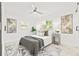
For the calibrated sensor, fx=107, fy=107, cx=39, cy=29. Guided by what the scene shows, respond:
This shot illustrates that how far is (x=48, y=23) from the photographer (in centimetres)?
157

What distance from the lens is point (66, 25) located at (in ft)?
5.12

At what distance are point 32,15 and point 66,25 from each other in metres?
0.52

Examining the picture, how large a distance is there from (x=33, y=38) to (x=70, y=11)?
656 mm

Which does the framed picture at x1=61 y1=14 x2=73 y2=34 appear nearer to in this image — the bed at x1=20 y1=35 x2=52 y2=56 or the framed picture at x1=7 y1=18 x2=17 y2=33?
the bed at x1=20 y1=35 x2=52 y2=56

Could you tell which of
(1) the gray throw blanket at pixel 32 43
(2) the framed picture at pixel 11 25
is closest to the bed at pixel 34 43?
(1) the gray throw blanket at pixel 32 43

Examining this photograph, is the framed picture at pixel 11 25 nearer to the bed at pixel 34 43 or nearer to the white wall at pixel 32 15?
the white wall at pixel 32 15

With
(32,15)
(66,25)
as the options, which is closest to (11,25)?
(32,15)

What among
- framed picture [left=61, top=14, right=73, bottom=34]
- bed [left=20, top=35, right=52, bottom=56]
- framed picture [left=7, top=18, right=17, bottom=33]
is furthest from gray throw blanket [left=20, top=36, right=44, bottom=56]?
framed picture [left=61, top=14, right=73, bottom=34]

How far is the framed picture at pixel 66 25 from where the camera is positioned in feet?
5.05

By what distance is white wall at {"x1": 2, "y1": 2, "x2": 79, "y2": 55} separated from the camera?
1533 millimetres

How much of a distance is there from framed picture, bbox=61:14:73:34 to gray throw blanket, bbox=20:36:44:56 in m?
0.36

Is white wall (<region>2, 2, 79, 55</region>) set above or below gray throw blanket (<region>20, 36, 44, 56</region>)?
above

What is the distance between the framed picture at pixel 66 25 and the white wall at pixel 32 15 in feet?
0.14

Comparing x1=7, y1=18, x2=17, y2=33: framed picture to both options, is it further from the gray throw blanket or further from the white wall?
the gray throw blanket
